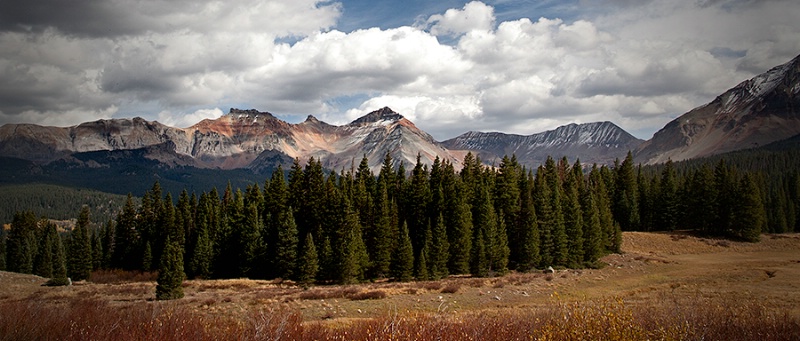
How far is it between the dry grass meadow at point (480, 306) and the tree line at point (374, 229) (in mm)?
3565

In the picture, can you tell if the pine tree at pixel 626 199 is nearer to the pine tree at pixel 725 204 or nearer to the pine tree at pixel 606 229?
the pine tree at pixel 725 204

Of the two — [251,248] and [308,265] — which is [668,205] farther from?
[251,248]

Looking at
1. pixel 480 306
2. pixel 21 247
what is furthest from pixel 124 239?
pixel 480 306

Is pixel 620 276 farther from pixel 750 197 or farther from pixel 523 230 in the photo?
pixel 750 197

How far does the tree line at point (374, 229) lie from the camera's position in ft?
158

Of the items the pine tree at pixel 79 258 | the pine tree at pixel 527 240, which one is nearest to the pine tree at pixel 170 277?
the pine tree at pixel 527 240

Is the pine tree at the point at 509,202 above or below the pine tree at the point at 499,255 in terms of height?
A: above

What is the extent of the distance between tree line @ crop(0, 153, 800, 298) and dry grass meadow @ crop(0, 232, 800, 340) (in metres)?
3.56

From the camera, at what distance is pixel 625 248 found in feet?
244

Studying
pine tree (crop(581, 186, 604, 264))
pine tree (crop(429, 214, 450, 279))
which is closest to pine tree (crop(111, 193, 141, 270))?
pine tree (crop(429, 214, 450, 279))

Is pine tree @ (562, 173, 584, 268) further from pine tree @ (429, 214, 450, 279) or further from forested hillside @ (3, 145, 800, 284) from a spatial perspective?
pine tree @ (429, 214, 450, 279)

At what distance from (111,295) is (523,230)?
42.7m

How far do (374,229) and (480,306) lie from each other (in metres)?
22.0

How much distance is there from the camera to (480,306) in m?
31.1
